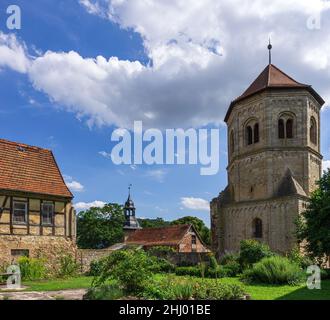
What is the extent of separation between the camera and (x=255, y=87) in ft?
119

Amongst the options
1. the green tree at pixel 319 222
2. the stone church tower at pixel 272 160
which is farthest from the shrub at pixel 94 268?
the stone church tower at pixel 272 160

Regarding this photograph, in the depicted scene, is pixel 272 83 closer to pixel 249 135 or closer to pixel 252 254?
pixel 249 135

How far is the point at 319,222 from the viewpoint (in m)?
21.1

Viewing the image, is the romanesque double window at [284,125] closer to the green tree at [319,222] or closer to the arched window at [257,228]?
the arched window at [257,228]

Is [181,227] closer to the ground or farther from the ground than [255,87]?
closer to the ground

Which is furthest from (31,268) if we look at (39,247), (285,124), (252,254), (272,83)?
(272,83)

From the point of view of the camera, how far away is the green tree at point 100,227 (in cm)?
6656

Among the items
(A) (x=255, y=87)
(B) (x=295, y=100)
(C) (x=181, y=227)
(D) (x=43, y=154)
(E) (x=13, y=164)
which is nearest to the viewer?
(E) (x=13, y=164)

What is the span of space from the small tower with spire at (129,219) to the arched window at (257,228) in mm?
30363

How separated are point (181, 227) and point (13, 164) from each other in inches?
1174

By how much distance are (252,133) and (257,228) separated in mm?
7785
